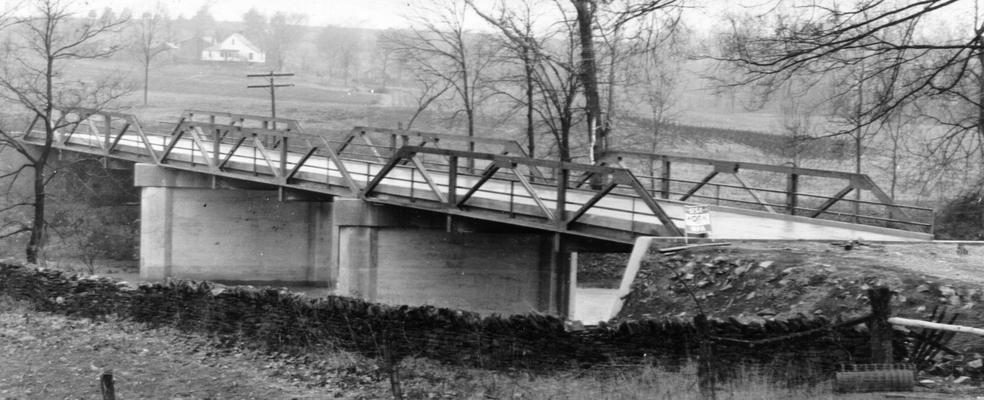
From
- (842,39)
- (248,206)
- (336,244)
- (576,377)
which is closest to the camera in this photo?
(576,377)

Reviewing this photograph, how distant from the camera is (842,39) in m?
15.7

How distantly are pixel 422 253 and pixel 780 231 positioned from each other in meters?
10.2

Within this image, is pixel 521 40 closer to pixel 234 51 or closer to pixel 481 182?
pixel 481 182

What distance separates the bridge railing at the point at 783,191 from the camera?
Answer: 2075cm

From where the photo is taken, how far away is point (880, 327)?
34.4 ft

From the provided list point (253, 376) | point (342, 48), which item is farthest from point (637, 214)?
point (342, 48)

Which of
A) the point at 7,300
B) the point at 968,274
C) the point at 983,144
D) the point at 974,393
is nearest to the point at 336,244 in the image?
the point at 7,300

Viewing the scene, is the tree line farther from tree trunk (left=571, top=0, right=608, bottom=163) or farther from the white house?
the white house

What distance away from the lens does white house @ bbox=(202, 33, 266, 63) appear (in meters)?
135

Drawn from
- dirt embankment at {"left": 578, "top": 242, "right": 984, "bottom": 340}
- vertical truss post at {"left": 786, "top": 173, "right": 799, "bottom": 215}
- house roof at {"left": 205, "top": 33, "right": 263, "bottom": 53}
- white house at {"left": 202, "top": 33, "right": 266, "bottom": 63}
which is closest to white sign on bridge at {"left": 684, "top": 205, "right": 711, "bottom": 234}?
dirt embankment at {"left": 578, "top": 242, "right": 984, "bottom": 340}

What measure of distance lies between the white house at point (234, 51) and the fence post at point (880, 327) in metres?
126

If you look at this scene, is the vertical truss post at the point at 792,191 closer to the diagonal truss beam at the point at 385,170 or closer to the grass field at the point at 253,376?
the diagonal truss beam at the point at 385,170

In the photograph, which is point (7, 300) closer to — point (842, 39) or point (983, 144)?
point (842, 39)

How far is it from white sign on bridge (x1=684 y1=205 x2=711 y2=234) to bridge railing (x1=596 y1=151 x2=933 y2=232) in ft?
10.4
